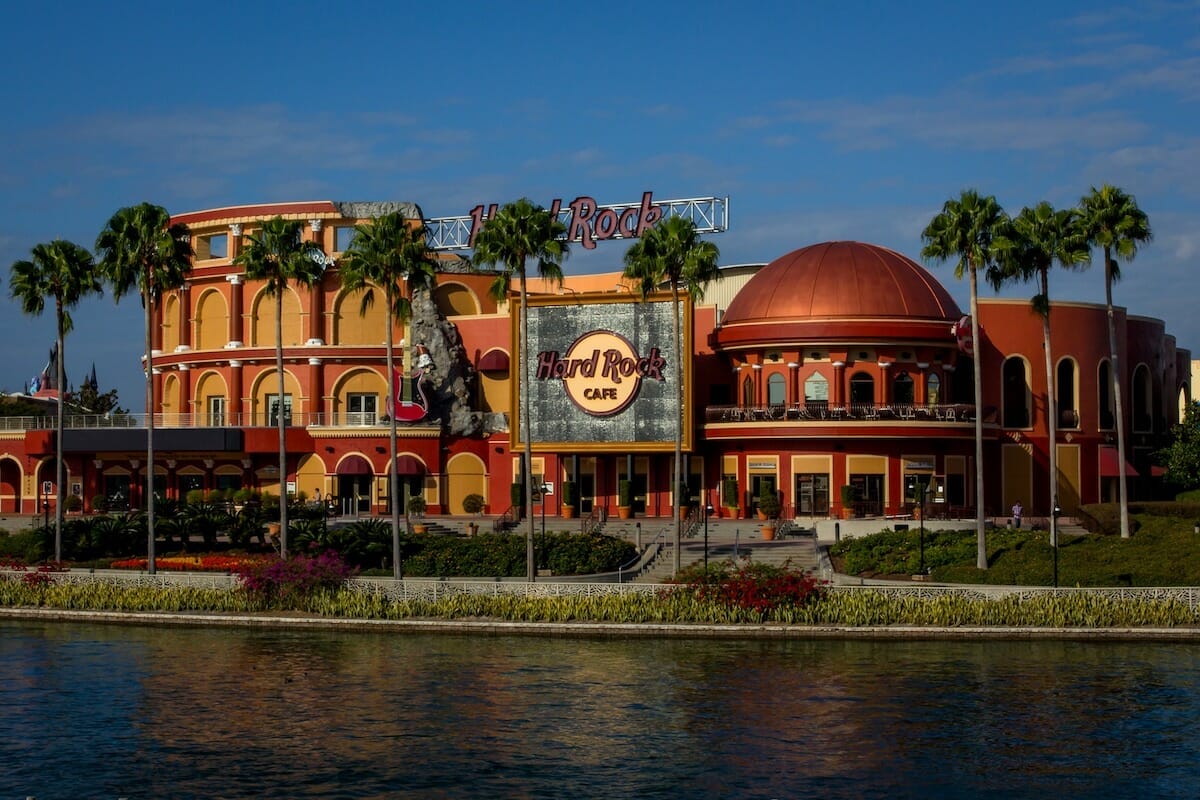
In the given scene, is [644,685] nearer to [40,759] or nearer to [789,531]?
[40,759]

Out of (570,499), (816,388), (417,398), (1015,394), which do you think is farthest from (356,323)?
(1015,394)

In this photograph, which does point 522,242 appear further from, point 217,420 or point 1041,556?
point 217,420

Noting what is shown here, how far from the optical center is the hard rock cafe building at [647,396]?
73.6 meters

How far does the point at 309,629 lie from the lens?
50812 mm

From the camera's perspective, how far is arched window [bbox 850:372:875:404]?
74.0m

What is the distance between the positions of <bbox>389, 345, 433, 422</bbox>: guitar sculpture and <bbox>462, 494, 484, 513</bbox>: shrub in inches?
217

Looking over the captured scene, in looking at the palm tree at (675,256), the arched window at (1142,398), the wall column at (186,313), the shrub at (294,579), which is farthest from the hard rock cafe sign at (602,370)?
the arched window at (1142,398)

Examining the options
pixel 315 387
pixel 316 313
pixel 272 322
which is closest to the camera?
pixel 315 387

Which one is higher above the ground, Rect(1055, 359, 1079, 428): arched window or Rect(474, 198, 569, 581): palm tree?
Rect(474, 198, 569, 581): palm tree

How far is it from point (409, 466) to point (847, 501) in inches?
1029

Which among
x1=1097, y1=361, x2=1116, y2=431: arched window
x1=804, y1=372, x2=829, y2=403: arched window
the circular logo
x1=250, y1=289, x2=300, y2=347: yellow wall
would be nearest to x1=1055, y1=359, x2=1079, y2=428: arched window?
x1=1097, y1=361, x2=1116, y2=431: arched window

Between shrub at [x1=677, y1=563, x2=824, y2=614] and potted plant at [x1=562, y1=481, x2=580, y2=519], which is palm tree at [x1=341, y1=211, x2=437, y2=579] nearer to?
shrub at [x1=677, y1=563, x2=824, y2=614]

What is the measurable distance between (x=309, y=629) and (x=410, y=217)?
46.0 meters

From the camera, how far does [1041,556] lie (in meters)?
55.5
